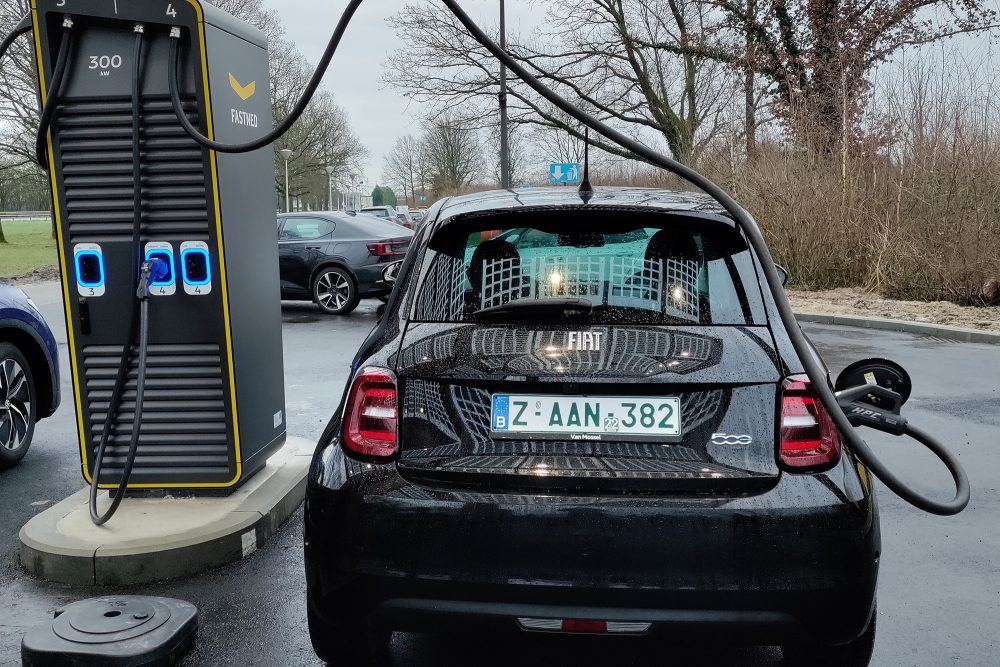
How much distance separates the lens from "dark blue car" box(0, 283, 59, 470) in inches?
224

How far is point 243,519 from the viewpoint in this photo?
4145 mm

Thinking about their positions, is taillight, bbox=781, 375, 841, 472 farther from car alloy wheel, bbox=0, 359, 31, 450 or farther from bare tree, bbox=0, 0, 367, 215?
bare tree, bbox=0, 0, 367, 215

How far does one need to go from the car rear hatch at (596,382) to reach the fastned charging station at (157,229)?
189 cm

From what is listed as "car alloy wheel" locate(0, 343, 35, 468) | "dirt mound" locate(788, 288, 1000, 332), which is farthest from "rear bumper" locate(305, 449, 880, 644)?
"dirt mound" locate(788, 288, 1000, 332)

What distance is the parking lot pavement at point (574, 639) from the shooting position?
313 cm

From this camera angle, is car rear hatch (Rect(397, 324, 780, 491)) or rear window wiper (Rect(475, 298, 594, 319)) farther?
rear window wiper (Rect(475, 298, 594, 319))

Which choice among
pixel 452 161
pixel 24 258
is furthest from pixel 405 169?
pixel 24 258

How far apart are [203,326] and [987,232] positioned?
12.1m

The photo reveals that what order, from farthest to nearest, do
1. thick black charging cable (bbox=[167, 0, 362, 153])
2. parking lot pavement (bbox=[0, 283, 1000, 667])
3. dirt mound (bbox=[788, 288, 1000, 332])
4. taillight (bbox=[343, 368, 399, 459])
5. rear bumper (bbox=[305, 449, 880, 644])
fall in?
1. dirt mound (bbox=[788, 288, 1000, 332])
2. parking lot pavement (bbox=[0, 283, 1000, 667])
3. thick black charging cable (bbox=[167, 0, 362, 153])
4. taillight (bbox=[343, 368, 399, 459])
5. rear bumper (bbox=[305, 449, 880, 644])

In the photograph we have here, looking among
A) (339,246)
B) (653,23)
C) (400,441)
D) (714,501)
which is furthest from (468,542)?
(653,23)

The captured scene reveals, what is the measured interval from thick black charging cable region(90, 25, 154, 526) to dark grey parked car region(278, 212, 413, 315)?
10092 millimetres

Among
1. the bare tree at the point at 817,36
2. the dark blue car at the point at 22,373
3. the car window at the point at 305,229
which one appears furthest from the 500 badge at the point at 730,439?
the bare tree at the point at 817,36

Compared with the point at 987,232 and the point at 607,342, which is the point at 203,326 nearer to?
the point at 607,342

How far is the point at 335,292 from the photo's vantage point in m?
14.5
